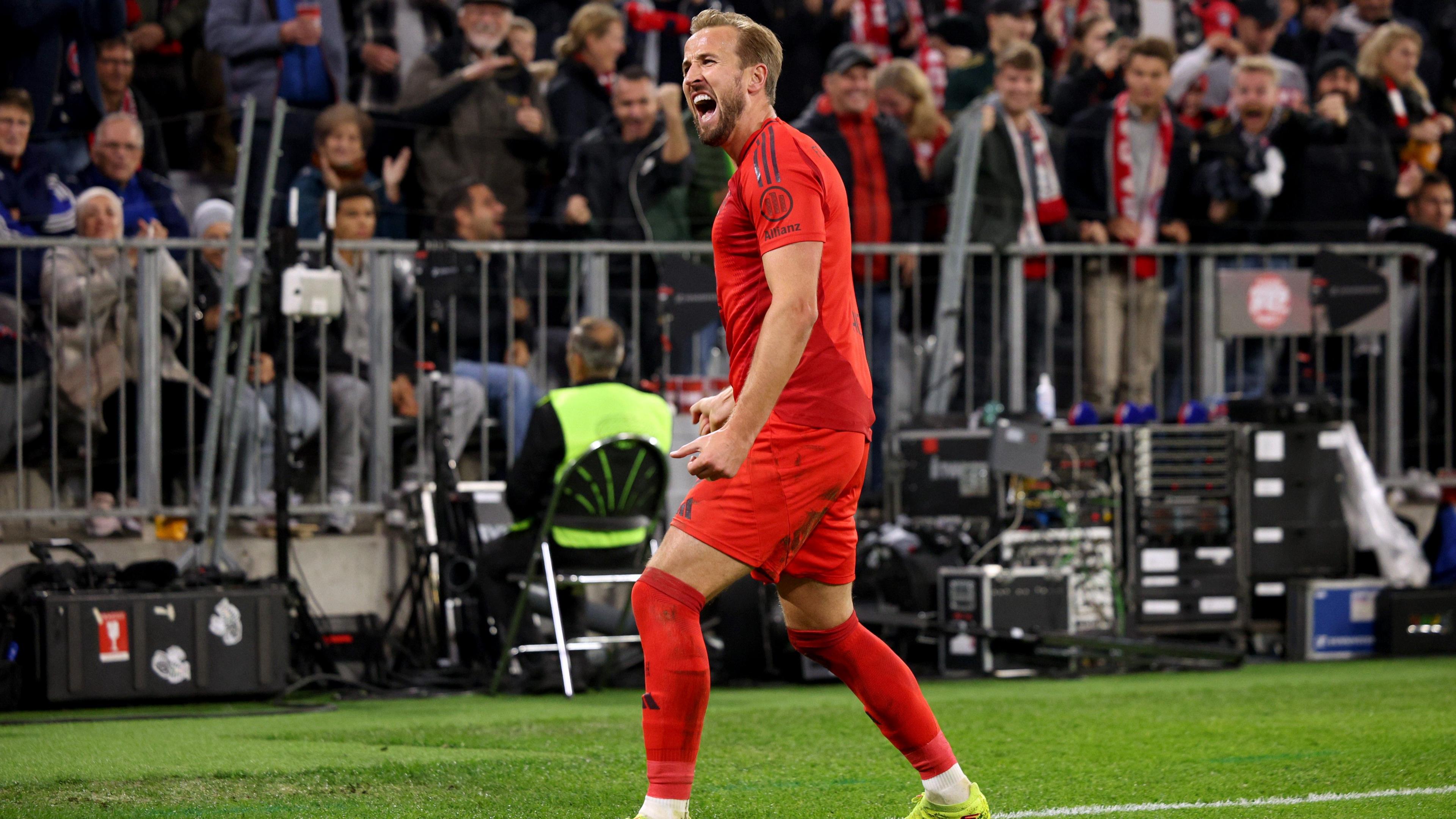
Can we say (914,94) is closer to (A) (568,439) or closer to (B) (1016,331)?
(B) (1016,331)

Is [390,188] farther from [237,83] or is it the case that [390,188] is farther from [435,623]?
[435,623]

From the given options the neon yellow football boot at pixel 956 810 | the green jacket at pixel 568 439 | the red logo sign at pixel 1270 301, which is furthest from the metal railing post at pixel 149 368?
the red logo sign at pixel 1270 301

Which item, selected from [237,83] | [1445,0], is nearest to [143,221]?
[237,83]

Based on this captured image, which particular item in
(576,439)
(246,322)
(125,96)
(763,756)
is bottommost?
(763,756)

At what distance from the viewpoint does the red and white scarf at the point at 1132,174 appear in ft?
36.6

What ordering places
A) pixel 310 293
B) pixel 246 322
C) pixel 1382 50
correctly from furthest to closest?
pixel 1382 50
pixel 246 322
pixel 310 293

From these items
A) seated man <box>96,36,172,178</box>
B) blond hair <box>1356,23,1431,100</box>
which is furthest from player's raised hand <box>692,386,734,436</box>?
blond hair <box>1356,23,1431,100</box>

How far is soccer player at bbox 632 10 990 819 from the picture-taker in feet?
13.0

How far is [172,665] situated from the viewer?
25.3ft

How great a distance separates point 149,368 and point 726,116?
561 cm

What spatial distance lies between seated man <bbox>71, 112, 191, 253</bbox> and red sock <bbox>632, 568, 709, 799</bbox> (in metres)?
6.01

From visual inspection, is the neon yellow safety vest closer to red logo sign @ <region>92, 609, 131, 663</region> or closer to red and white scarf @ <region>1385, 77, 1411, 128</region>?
red logo sign @ <region>92, 609, 131, 663</region>

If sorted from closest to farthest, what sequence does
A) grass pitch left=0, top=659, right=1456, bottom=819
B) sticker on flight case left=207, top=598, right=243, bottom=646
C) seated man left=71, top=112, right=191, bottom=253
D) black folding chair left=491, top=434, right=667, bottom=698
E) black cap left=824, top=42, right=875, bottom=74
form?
1. grass pitch left=0, top=659, right=1456, bottom=819
2. sticker on flight case left=207, top=598, right=243, bottom=646
3. black folding chair left=491, top=434, right=667, bottom=698
4. seated man left=71, top=112, right=191, bottom=253
5. black cap left=824, top=42, right=875, bottom=74

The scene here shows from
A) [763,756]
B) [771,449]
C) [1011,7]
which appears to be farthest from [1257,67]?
[771,449]
